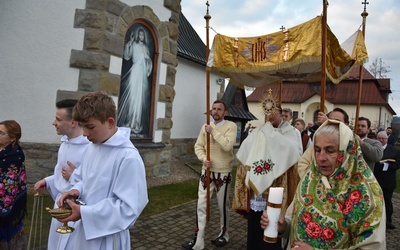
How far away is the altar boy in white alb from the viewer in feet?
6.60

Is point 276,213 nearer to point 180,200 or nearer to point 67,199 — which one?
point 67,199

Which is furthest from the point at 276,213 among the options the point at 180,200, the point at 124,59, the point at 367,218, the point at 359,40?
the point at 124,59

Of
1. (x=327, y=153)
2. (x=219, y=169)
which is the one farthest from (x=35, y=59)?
(x=327, y=153)

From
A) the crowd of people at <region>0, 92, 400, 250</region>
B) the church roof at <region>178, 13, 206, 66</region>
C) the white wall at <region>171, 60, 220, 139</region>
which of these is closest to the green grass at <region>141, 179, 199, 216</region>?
the crowd of people at <region>0, 92, 400, 250</region>

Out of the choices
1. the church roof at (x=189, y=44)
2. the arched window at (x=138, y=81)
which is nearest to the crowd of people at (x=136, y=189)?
the arched window at (x=138, y=81)

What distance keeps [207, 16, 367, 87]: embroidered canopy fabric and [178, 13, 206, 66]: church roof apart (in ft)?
23.7

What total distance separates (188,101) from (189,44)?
2679mm

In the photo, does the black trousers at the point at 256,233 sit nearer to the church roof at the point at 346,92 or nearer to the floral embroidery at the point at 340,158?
the floral embroidery at the point at 340,158

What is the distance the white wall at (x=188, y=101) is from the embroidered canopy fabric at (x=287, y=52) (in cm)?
686

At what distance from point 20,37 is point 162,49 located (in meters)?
3.11

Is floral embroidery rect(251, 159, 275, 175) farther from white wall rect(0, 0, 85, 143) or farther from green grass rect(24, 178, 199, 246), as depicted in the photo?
white wall rect(0, 0, 85, 143)

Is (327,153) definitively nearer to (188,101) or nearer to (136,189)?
(136,189)

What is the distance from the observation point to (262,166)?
3805 millimetres

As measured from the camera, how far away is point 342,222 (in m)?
1.92
